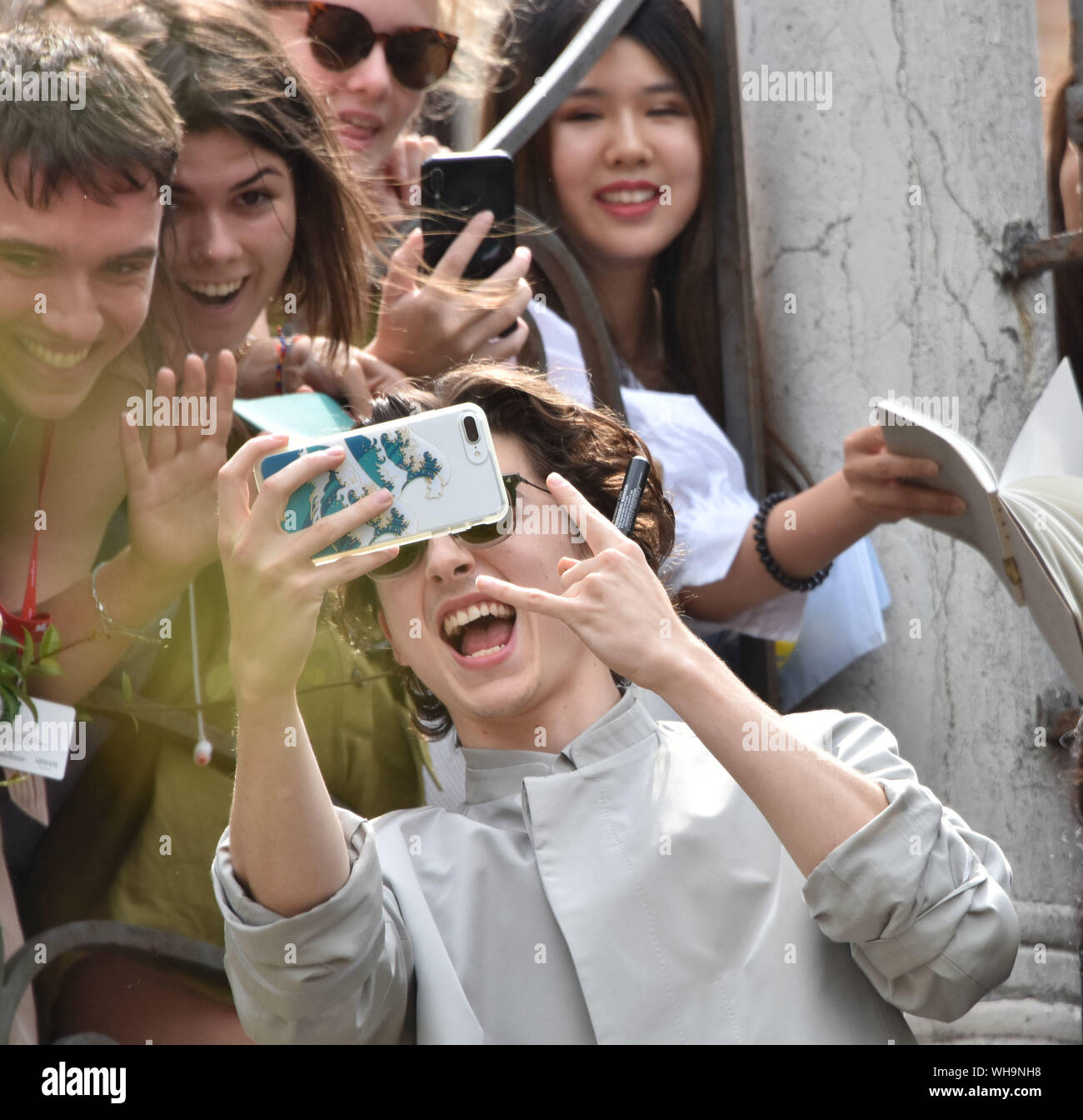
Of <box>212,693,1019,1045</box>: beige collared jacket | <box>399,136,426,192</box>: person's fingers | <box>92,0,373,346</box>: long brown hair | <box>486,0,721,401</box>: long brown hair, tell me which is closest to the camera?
<box>212,693,1019,1045</box>: beige collared jacket

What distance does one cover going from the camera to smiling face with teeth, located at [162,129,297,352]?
278 centimetres

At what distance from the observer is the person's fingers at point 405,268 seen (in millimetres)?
2922

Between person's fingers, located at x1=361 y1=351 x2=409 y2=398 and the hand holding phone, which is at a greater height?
the hand holding phone

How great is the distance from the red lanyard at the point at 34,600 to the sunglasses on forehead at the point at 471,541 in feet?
2.08

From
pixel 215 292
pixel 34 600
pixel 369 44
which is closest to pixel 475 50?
pixel 369 44

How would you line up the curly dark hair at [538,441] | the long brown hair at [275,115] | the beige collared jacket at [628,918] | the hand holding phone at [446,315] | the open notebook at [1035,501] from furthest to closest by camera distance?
the hand holding phone at [446,315], the long brown hair at [275,115], the curly dark hair at [538,441], the open notebook at [1035,501], the beige collared jacket at [628,918]

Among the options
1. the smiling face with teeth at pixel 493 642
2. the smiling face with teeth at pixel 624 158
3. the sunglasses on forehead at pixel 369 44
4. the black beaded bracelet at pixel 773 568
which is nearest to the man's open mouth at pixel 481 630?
the smiling face with teeth at pixel 493 642

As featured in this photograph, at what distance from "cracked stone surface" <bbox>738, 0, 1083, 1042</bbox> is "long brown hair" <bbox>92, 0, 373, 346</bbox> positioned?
1.00 meters

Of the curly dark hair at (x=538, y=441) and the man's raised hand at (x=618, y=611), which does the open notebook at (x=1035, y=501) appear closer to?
the curly dark hair at (x=538, y=441)

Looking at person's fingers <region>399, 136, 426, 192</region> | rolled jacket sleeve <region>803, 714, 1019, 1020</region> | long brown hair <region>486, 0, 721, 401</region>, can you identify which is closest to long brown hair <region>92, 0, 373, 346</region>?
person's fingers <region>399, 136, 426, 192</region>

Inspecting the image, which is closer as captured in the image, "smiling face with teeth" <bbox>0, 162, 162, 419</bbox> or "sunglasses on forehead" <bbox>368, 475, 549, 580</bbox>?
"sunglasses on forehead" <bbox>368, 475, 549, 580</bbox>

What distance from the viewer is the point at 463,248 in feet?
9.61

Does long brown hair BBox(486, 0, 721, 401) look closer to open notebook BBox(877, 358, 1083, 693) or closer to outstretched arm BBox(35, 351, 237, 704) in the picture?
open notebook BBox(877, 358, 1083, 693)

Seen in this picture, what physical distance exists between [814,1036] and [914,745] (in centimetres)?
129
